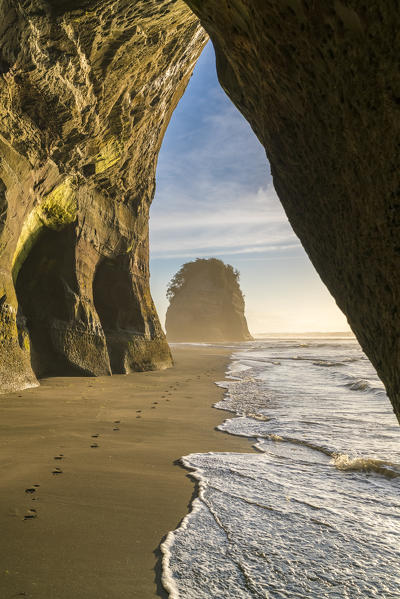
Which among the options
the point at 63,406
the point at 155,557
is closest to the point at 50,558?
the point at 155,557

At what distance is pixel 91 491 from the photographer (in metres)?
2.31

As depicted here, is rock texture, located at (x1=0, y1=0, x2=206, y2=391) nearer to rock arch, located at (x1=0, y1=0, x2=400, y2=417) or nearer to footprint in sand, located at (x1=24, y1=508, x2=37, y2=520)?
rock arch, located at (x1=0, y1=0, x2=400, y2=417)

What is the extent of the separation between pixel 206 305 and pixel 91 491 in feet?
164

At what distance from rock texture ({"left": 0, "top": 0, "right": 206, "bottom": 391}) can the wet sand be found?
98.8 inches

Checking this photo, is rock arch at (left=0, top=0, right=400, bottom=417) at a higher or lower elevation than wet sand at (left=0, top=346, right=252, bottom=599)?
higher

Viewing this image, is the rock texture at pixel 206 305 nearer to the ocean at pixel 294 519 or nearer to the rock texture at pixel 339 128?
the ocean at pixel 294 519

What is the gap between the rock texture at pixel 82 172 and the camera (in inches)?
238

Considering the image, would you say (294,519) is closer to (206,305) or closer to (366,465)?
(366,465)

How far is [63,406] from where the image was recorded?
4.98 metres

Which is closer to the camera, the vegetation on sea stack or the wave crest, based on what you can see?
the wave crest

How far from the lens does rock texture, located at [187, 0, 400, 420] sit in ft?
4.30

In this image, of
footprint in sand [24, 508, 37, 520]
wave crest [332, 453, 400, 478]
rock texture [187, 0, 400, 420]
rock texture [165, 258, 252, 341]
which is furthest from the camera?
rock texture [165, 258, 252, 341]

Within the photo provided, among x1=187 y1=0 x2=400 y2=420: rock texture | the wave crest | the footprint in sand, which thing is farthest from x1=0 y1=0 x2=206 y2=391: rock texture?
the wave crest

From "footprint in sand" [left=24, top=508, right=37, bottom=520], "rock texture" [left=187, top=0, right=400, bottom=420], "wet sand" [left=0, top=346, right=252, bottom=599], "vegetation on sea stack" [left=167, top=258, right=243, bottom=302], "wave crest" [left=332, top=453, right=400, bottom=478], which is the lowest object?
"wave crest" [left=332, top=453, right=400, bottom=478]
